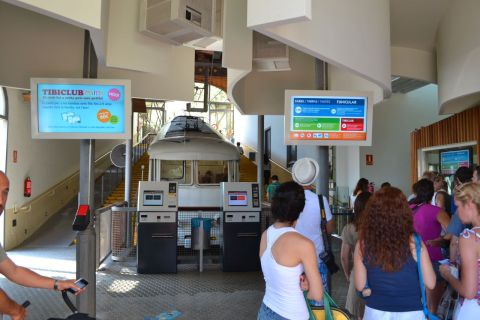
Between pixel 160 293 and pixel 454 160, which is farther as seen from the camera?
pixel 454 160

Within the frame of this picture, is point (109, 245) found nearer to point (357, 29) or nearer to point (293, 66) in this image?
point (293, 66)

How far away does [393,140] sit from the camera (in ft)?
47.5

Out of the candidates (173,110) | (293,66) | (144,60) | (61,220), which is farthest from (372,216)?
(173,110)

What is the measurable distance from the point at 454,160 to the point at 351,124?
5.28 metres

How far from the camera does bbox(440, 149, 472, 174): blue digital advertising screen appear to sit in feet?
29.2

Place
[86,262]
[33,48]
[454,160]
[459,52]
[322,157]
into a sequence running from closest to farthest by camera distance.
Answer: [86,262], [33,48], [322,157], [459,52], [454,160]

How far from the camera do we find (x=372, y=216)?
2.54 metres

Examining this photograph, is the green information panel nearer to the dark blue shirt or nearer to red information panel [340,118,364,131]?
red information panel [340,118,364,131]

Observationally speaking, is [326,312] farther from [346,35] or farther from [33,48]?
[33,48]

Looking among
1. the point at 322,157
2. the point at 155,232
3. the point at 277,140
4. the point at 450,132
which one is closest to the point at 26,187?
the point at 155,232

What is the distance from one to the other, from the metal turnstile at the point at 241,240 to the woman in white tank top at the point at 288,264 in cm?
491

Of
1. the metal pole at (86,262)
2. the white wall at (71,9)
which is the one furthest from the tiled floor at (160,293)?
the white wall at (71,9)

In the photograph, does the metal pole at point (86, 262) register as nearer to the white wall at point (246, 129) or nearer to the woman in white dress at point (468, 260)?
the woman in white dress at point (468, 260)

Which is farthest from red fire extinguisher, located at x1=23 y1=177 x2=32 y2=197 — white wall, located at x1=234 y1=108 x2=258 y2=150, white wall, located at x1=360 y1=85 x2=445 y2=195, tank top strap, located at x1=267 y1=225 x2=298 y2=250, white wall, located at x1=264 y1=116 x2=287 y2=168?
white wall, located at x1=234 y1=108 x2=258 y2=150
